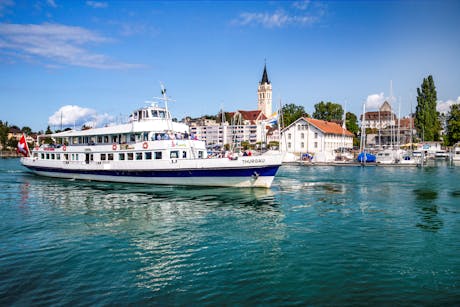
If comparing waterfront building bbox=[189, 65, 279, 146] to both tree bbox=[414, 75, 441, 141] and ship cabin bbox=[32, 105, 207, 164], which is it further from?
ship cabin bbox=[32, 105, 207, 164]

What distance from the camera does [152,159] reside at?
35.7m

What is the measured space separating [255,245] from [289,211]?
8.54 meters

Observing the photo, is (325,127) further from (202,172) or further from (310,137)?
(202,172)

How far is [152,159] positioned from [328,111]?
107396 mm

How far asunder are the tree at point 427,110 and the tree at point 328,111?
28794 mm

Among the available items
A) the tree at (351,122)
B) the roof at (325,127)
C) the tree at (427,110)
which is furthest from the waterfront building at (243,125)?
the tree at (427,110)

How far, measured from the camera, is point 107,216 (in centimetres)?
2180

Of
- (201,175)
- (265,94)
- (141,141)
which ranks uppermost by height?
(265,94)

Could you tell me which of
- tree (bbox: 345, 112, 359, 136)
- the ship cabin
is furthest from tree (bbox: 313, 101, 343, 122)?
the ship cabin

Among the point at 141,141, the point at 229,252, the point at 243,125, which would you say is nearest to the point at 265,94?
the point at 243,125

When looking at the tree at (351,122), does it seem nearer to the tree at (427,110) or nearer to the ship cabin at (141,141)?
the tree at (427,110)

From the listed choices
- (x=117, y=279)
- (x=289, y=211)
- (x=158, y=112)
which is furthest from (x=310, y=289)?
(x=158, y=112)

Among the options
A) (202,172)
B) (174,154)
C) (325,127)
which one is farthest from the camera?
(325,127)

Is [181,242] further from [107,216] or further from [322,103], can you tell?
[322,103]
